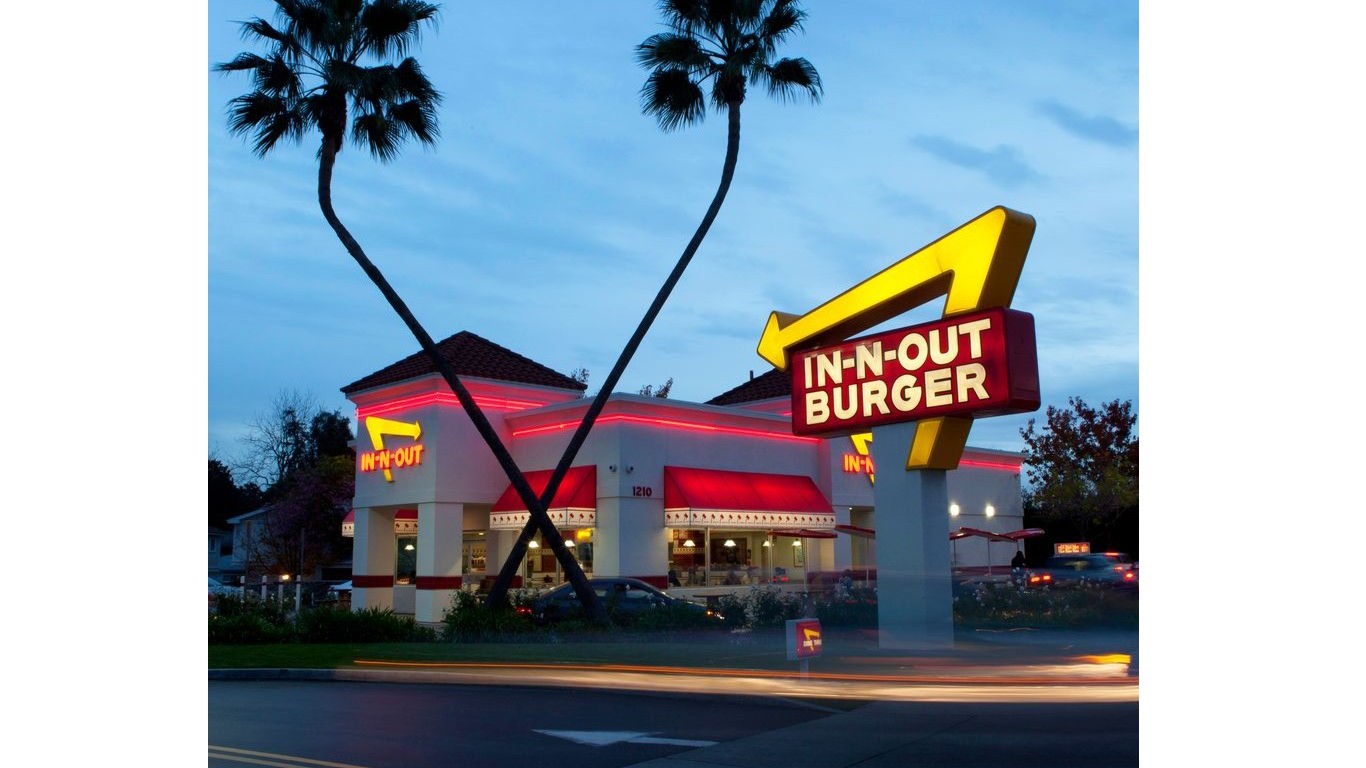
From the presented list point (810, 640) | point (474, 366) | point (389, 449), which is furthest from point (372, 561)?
point (810, 640)

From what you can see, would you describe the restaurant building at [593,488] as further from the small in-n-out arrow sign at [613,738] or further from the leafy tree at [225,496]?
the leafy tree at [225,496]

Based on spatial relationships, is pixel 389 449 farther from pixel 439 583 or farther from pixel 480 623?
pixel 480 623

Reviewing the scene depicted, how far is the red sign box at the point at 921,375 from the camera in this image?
14328 millimetres

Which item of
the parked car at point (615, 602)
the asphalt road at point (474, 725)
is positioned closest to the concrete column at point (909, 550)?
the asphalt road at point (474, 725)

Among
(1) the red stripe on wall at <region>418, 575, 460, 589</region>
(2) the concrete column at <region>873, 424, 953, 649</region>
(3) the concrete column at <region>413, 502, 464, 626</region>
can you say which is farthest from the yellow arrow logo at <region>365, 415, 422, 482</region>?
(2) the concrete column at <region>873, 424, 953, 649</region>

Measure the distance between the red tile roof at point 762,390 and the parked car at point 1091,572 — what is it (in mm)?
14750

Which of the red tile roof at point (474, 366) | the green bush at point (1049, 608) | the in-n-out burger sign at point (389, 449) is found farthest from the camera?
the red tile roof at point (474, 366)


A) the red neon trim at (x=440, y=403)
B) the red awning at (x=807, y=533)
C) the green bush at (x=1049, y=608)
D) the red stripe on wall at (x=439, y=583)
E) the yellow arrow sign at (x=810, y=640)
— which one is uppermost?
the red neon trim at (x=440, y=403)

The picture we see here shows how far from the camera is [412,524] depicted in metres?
34.5

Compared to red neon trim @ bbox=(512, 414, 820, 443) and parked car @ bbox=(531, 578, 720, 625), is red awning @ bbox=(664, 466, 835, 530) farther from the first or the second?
parked car @ bbox=(531, 578, 720, 625)

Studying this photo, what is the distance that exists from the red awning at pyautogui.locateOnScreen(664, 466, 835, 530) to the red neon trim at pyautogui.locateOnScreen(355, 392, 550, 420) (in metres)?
5.13

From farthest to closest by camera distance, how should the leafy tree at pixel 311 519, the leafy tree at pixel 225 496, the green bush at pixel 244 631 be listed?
the leafy tree at pixel 225 496
the leafy tree at pixel 311 519
the green bush at pixel 244 631

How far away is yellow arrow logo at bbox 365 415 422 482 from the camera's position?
32.0 m

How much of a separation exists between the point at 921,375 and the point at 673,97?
12191 millimetres
